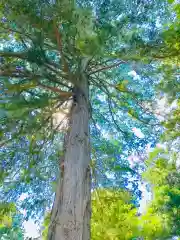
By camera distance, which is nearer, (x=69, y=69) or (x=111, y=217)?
(x=69, y=69)

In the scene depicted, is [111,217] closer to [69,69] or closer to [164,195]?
[69,69]

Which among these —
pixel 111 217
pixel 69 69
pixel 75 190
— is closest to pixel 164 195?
pixel 111 217

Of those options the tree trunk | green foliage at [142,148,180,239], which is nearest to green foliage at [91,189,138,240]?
green foliage at [142,148,180,239]

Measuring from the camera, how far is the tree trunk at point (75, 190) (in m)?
2.58

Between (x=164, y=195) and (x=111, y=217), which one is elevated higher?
(x=164, y=195)

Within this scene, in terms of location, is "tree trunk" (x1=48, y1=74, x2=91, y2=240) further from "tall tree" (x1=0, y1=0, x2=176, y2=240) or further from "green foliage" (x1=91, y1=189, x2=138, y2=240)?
"green foliage" (x1=91, y1=189, x2=138, y2=240)

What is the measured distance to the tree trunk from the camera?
258cm

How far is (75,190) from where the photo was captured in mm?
2955

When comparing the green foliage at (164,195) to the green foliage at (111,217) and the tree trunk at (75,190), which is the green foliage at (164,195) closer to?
the green foliage at (111,217)

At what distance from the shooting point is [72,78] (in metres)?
4.55

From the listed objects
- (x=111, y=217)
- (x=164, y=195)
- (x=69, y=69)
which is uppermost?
(x=69, y=69)

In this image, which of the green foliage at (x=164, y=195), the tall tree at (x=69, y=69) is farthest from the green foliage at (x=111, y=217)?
the tall tree at (x=69, y=69)

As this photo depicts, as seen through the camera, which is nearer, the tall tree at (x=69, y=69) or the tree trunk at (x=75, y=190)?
the tree trunk at (x=75, y=190)

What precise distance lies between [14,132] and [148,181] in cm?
469
